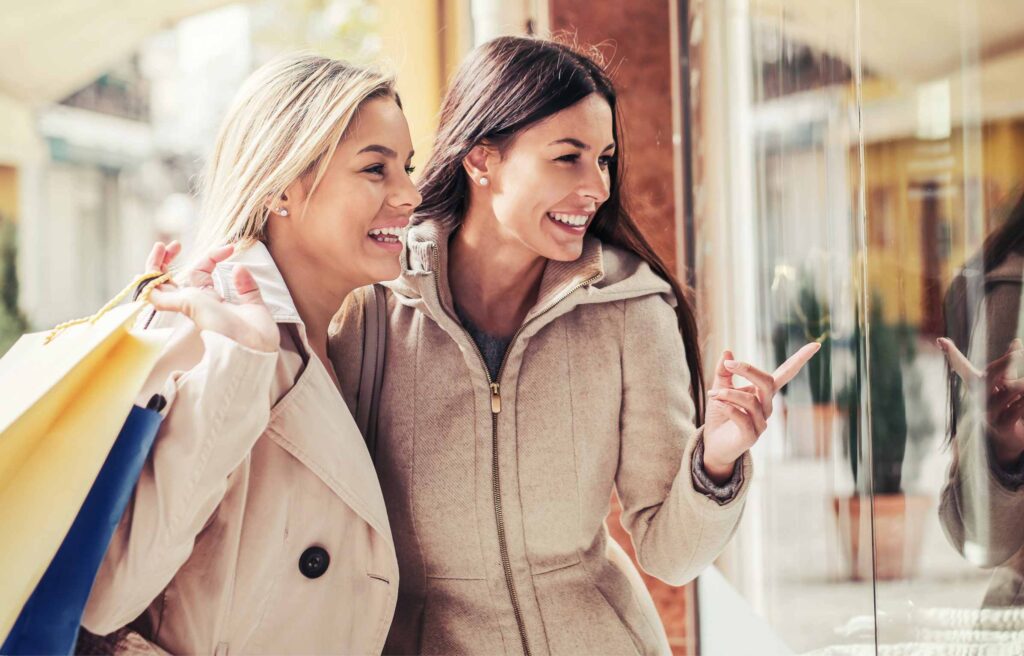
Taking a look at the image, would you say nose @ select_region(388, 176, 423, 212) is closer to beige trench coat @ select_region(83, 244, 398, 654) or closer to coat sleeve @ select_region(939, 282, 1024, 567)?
beige trench coat @ select_region(83, 244, 398, 654)

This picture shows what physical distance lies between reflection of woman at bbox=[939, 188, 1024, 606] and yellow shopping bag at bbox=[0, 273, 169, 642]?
1055 mm

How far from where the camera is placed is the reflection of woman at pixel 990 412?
3.61 ft

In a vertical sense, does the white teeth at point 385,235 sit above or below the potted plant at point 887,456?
above

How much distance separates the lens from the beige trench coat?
1141mm

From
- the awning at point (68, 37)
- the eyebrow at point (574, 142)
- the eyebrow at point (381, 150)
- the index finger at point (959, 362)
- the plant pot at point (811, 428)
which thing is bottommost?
the plant pot at point (811, 428)

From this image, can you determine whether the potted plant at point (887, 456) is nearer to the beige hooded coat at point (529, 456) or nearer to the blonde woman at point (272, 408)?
the beige hooded coat at point (529, 456)

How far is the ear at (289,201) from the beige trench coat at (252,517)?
0.26 feet

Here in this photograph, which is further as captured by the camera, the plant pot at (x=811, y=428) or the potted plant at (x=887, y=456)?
the plant pot at (x=811, y=428)

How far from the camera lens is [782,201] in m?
2.40

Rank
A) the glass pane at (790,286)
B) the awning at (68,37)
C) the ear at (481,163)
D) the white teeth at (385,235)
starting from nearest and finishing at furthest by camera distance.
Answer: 1. the white teeth at (385,235)
2. the ear at (481,163)
3. the glass pane at (790,286)
4. the awning at (68,37)

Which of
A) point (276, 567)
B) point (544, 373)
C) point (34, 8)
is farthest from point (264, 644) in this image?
point (34, 8)

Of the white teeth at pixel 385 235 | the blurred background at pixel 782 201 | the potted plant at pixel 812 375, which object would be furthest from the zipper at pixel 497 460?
the potted plant at pixel 812 375

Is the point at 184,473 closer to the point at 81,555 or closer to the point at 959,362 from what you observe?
the point at 81,555

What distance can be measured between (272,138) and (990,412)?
1.05 meters
